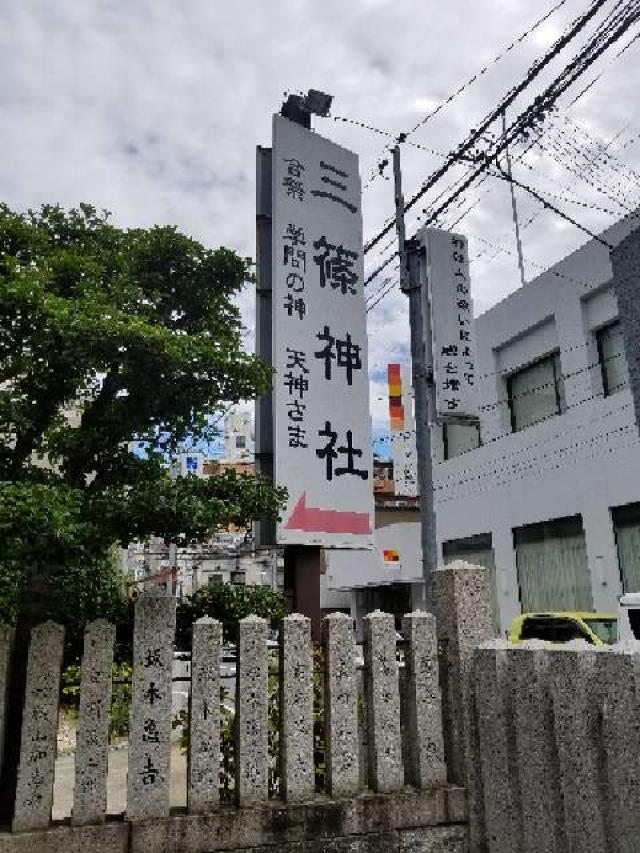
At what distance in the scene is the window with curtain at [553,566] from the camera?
16422 mm

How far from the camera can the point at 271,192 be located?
8930 millimetres

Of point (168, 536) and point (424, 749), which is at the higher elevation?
point (168, 536)

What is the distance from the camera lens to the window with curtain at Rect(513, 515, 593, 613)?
1642 centimetres

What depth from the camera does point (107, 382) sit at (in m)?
6.26

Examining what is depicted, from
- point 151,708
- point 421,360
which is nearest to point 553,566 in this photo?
point 421,360

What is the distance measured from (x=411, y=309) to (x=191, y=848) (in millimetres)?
7612

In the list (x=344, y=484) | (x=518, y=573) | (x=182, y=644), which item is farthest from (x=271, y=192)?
(x=518, y=573)

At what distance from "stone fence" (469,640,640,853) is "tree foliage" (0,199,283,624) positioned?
2.65 metres

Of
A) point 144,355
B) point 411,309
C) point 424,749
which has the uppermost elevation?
point 411,309

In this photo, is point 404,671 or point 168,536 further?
point 404,671

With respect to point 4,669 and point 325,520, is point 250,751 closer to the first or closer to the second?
point 4,669

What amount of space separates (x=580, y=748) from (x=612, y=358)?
13335 mm

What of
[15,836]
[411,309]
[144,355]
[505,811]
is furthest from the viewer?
[411,309]

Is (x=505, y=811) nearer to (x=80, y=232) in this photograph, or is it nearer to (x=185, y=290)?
(x=185, y=290)
